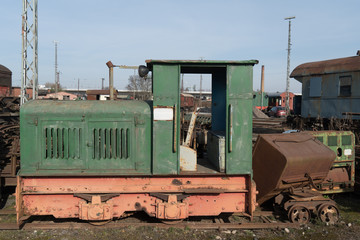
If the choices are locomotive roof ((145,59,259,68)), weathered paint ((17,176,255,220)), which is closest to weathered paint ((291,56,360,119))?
locomotive roof ((145,59,259,68))

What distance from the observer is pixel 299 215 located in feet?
A: 17.6

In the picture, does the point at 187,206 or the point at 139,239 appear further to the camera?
→ the point at 187,206

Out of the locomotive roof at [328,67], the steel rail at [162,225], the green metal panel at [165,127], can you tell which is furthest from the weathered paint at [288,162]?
the locomotive roof at [328,67]

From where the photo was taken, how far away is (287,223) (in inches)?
206

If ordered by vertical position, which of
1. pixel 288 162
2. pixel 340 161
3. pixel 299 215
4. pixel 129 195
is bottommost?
pixel 299 215

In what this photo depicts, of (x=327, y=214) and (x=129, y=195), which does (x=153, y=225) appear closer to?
(x=129, y=195)

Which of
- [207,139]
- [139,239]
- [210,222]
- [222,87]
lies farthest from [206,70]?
[139,239]

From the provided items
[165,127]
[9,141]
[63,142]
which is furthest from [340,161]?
[9,141]

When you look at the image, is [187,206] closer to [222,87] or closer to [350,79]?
[222,87]

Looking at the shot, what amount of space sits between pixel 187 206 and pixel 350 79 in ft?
35.6

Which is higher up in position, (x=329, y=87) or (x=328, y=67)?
(x=328, y=67)

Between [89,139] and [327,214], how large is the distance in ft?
16.2

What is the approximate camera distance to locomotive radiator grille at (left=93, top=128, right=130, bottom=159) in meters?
5.04

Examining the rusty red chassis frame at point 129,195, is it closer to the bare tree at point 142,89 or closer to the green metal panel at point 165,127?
the green metal panel at point 165,127
